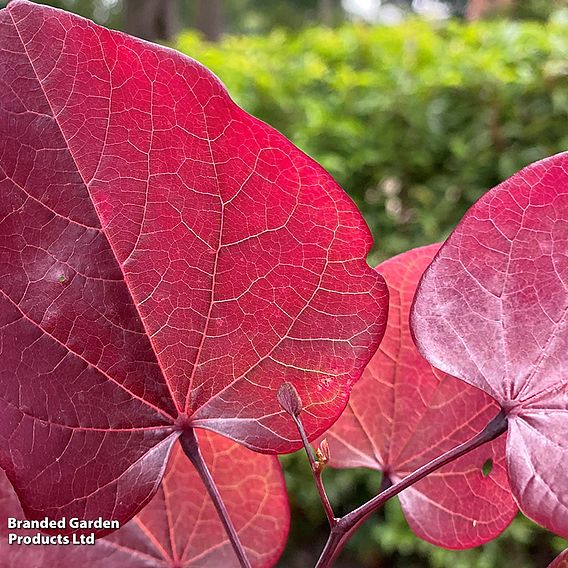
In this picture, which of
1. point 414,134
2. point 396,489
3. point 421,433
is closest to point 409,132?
point 414,134

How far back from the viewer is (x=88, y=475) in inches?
10.5

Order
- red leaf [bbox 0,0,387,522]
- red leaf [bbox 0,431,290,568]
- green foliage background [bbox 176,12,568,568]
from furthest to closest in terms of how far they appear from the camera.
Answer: green foliage background [bbox 176,12,568,568] → red leaf [bbox 0,431,290,568] → red leaf [bbox 0,0,387,522]

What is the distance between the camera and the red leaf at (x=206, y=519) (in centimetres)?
36

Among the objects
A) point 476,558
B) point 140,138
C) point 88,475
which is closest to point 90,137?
point 140,138

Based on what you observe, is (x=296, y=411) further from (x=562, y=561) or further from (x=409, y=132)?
(x=409, y=132)

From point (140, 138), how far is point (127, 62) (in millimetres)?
27

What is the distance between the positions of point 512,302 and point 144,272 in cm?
Result: 15

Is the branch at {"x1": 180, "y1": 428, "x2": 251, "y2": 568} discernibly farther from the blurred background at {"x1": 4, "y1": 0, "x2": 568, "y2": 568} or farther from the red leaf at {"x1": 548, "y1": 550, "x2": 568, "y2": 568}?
the blurred background at {"x1": 4, "y1": 0, "x2": 568, "y2": 568}

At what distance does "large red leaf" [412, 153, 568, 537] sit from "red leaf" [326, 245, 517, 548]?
0.07 meters

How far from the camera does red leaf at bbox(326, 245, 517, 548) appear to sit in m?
0.33

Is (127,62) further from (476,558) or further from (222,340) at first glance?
(476,558)

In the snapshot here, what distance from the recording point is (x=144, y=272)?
0.26 meters

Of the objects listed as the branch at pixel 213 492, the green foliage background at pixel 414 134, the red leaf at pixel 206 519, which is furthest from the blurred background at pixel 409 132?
the branch at pixel 213 492

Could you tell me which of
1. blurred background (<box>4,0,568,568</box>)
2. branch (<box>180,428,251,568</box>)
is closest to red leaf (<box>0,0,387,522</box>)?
branch (<box>180,428,251,568</box>)
